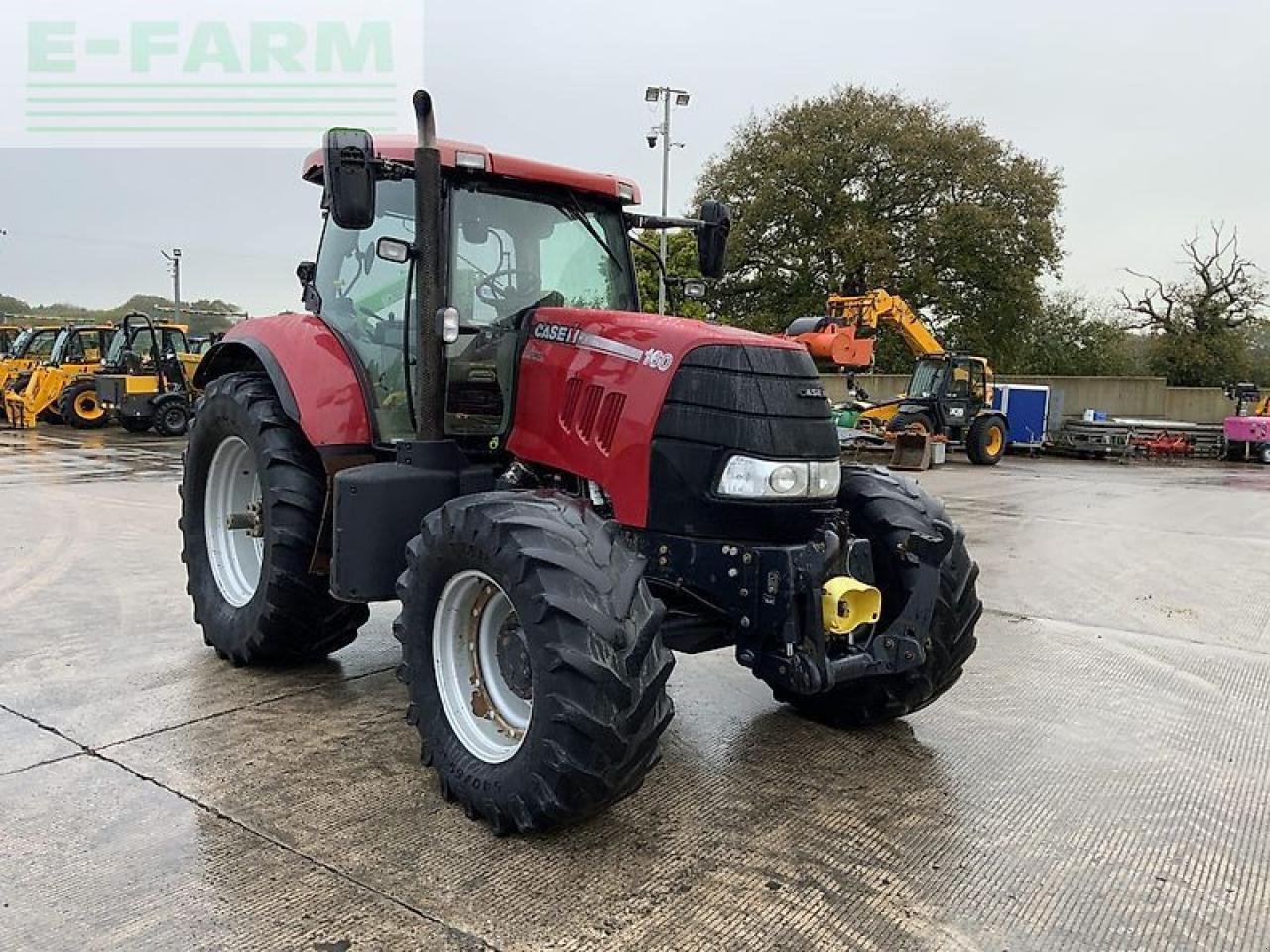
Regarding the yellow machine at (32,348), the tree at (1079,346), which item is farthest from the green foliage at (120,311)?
the tree at (1079,346)

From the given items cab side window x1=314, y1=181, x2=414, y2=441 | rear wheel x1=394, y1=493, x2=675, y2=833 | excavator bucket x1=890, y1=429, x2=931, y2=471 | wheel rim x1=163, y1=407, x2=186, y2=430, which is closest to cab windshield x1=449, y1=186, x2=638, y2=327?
cab side window x1=314, y1=181, x2=414, y2=441

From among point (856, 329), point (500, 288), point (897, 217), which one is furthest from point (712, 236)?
point (897, 217)

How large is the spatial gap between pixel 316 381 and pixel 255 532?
930mm

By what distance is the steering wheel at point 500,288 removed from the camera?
13.3 ft

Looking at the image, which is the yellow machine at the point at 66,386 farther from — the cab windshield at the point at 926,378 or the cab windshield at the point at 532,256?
the cab windshield at the point at 532,256

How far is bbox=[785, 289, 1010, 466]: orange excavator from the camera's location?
18.1m

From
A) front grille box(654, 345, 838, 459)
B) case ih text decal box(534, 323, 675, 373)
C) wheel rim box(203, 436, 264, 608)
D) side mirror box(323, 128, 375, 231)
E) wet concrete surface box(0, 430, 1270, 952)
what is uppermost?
side mirror box(323, 128, 375, 231)

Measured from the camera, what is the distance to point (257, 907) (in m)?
2.62

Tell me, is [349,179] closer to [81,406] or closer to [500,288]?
[500,288]

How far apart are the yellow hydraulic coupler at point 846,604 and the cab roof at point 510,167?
2.04 metres

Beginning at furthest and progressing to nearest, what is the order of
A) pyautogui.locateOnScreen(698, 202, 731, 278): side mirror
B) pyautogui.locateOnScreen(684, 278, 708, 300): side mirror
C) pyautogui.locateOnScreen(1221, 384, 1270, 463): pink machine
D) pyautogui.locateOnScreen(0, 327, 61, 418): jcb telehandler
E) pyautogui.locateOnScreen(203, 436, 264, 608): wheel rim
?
pyautogui.locateOnScreen(0, 327, 61, 418): jcb telehandler → pyautogui.locateOnScreen(1221, 384, 1270, 463): pink machine → pyautogui.locateOnScreen(203, 436, 264, 608): wheel rim → pyautogui.locateOnScreen(684, 278, 708, 300): side mirror → pyautogui.locateOnScreen(698, 202, 731, 278): side mirror

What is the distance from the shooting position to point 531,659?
2.92 m

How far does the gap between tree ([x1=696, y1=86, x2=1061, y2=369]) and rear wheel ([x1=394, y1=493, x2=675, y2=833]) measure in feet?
88.1

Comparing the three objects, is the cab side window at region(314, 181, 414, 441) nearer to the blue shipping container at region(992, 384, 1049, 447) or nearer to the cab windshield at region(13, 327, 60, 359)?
the blue shipping container at region(992, 384, 1049, 447)
